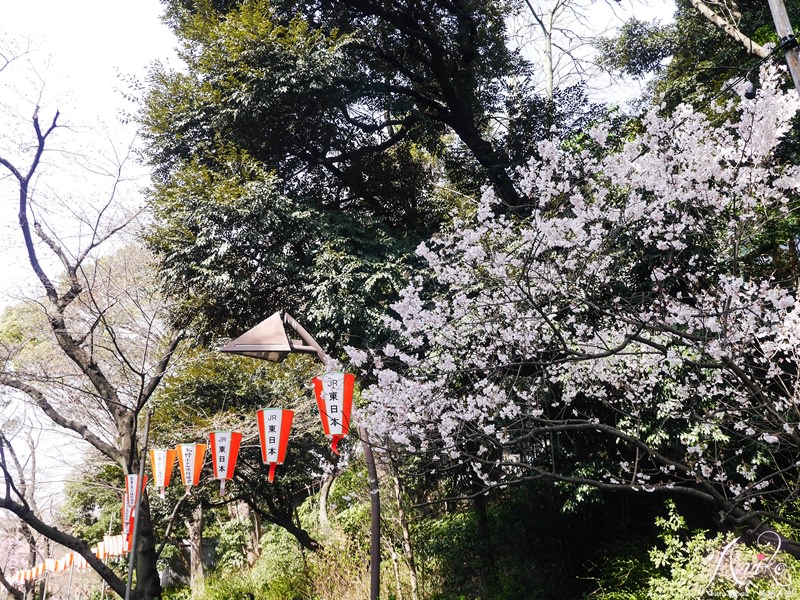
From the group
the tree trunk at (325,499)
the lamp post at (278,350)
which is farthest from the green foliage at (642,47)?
the lamp post at (278,350)

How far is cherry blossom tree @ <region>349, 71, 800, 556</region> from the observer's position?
4305 millimetres

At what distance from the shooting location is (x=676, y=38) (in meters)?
12.4

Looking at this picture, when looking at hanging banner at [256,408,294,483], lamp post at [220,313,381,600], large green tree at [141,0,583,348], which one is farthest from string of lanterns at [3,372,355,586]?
large green tree at [141,0,583,348]

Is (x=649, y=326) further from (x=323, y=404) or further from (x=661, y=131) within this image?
(x=323, y=404)

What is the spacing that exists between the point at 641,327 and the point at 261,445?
16.4 feet

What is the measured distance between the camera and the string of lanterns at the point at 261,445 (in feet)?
18.4

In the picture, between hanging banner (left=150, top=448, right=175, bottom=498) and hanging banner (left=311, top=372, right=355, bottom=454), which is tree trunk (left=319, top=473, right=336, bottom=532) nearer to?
hanging banner (left=150, top=448, right=175, bottom=498)

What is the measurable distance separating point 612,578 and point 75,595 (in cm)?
2128

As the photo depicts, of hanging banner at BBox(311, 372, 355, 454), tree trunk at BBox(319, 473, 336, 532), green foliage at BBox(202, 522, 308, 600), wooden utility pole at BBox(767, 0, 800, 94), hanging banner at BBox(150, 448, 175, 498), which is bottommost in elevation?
green foliage at BBox(202, 522, 308, 600)

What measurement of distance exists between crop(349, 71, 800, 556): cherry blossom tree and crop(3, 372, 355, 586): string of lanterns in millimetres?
325

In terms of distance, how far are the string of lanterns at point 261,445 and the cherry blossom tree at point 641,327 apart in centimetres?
32

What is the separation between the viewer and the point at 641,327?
4.07 m

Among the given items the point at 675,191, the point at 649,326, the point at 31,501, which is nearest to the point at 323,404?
the point at 649,326

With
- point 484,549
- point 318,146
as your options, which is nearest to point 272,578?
point 484,549
